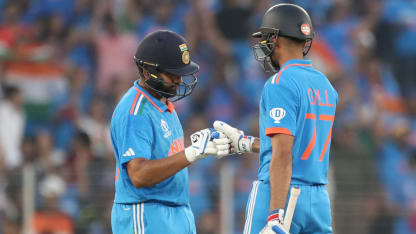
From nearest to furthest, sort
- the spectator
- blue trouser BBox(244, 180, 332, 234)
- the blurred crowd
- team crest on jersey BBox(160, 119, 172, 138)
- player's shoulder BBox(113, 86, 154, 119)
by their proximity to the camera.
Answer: blue trouser BBox(244, 180, 332, 234) < player's shoulder BBox(113, 86, 154, 119) < team crest on jersey BBox(160, 119, 172, 138) < the blurred crowd < the spectator

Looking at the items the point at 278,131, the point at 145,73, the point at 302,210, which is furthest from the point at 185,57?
the point at 302,210

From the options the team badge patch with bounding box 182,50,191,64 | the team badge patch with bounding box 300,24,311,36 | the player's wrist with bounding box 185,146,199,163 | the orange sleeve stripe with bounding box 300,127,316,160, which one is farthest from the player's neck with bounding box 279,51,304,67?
the player's wrist with bounding box 185,146,199,163

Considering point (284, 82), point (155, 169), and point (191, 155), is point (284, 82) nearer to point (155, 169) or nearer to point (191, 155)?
point (191, 155)

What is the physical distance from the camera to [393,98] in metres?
13.6

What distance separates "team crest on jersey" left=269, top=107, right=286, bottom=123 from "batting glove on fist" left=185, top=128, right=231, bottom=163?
0.49 m

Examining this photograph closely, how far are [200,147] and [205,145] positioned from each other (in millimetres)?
44

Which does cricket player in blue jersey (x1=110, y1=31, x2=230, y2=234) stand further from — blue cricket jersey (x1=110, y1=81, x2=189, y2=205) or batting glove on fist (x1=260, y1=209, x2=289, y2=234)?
batting glove on fist (x1=260, y1=209, x2=289, y2=234)

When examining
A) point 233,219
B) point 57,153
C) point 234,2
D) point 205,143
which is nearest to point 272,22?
point 205,143

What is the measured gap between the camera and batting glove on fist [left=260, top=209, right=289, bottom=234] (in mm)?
5539

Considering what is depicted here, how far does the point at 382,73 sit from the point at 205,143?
835cm

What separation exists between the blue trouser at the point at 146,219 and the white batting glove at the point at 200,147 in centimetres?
52

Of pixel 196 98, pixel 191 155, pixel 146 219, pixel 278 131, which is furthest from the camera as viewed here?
pixel 196 98

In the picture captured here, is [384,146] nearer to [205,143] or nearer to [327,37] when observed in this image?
[327,37]

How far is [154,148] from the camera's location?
20.4 feet
